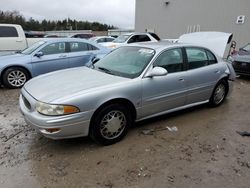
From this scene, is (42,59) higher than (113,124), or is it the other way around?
(42,59)

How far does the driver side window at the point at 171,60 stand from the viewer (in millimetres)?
4150

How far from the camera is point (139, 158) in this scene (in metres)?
3.34

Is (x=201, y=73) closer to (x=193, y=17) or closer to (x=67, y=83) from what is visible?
(x=67, y=83)

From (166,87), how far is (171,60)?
0.54 m

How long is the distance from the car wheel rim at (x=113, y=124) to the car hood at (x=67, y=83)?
1.51 ft

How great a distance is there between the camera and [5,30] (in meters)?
9.70

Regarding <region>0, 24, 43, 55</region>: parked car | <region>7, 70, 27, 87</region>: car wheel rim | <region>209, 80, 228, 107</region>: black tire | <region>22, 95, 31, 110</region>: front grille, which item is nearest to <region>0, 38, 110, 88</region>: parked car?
<region>7, 70, 27, 87</region>: car wheel rim

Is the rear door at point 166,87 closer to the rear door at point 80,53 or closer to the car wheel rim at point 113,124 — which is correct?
the car wheel rim at point 113,124

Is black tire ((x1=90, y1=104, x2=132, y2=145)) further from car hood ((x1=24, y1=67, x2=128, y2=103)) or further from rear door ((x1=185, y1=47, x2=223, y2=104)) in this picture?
rear door ((x1=185, y1=47, x2=223, y2=104))

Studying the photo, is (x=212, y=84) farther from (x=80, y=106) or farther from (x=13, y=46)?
(x=13, y=46)

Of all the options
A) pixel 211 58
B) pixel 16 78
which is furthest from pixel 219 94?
pixel 16 78

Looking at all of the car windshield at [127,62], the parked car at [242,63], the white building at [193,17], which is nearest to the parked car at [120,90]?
the car windshield at [127,62]

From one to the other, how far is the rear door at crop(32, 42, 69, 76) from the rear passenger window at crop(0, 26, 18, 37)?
3.51 metres

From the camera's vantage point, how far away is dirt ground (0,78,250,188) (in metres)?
2.89
